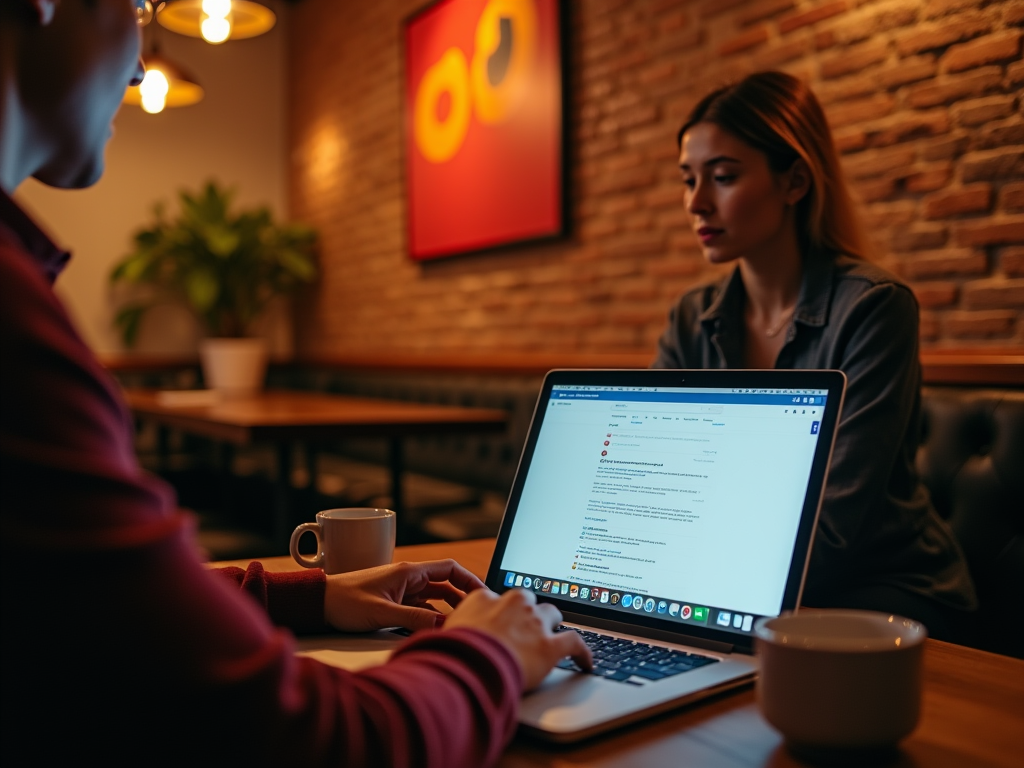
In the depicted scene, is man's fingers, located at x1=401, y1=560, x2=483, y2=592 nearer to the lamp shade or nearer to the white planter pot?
the lamp shade

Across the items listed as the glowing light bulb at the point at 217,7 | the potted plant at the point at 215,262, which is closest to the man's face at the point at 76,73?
the glowing light bulb at the point at 217,7

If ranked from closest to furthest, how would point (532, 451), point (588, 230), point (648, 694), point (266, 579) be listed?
point (648, 694) → point (266, 579) → point (532, 451) → point (588, 230)

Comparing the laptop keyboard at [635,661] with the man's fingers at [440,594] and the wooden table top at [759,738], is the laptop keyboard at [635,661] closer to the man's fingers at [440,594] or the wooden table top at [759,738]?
the wooden table top at [759,738]

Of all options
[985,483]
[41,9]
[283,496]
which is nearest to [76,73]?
[41,9]

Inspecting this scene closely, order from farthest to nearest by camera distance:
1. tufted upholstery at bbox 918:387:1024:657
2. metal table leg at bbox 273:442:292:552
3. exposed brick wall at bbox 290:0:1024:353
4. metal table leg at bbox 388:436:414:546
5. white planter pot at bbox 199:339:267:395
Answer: white planter pot at bbox 199:339:267:395 → metal table leg at bbox 388:436:414:546 → metal table leg at bbox 273:442:292:552 → exposed brick wall at bbox 290:0:1024:353 → tufted upholstery at bbox 918:387:1024:657

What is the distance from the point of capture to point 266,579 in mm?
922

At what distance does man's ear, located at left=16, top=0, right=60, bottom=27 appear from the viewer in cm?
58

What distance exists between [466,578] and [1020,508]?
123 cm

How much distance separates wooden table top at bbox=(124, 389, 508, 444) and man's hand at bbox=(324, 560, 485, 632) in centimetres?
179

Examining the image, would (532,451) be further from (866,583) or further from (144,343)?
(144,343)

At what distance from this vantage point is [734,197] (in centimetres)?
174

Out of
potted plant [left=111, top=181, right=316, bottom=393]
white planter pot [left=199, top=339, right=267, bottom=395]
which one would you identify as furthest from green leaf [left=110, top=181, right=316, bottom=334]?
white planter pot [left=199, top=339, right=267, bottom=395]

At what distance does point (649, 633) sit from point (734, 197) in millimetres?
1100

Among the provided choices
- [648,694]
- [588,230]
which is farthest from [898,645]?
[588,230]
